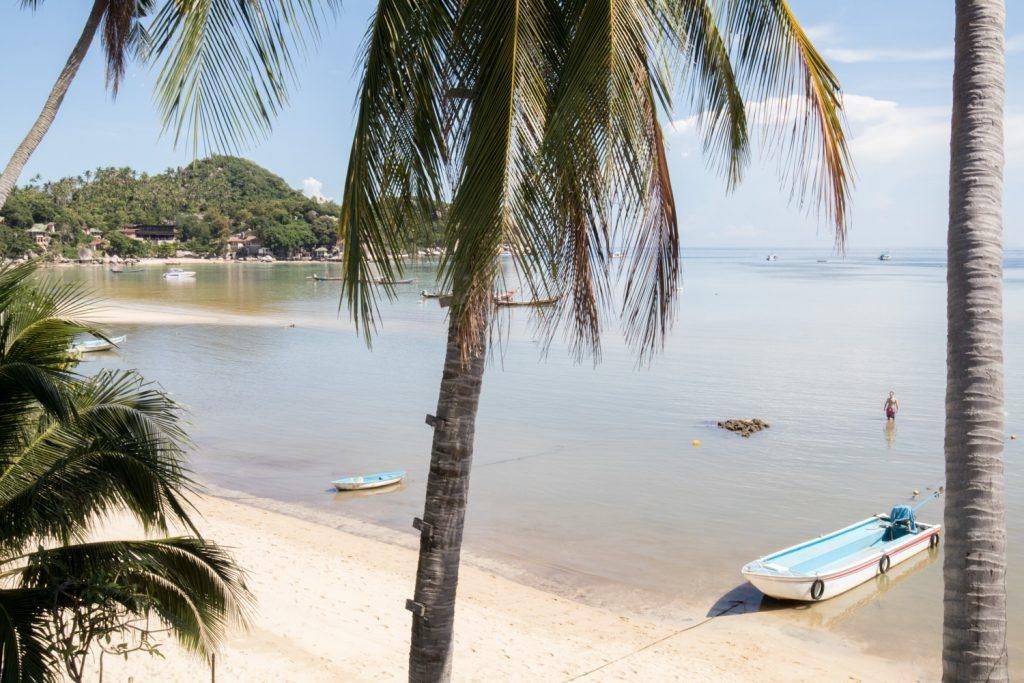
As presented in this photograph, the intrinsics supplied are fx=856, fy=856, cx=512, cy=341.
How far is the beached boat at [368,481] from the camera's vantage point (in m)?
19.2

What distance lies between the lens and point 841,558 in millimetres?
14055

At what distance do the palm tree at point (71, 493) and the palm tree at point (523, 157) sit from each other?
5.32 ft

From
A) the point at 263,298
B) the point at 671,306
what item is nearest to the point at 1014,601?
the point at 671,306

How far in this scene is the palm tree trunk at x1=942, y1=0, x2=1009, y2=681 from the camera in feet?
12.4

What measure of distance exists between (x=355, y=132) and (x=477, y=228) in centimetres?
115

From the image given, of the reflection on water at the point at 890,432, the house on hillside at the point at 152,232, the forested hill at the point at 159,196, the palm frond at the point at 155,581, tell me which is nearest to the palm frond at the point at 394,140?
the palm frond at the point at 155,581

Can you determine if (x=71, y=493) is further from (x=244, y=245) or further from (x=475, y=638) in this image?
(x=244, y=245)

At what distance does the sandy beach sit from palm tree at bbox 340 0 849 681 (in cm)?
458

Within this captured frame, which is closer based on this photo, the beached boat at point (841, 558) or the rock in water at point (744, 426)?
the beached boat at point (841, 558)

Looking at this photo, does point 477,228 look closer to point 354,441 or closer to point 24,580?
point 24,580

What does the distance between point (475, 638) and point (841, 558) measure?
660 centimetres

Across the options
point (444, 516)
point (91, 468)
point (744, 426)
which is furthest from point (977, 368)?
point (744, 426)

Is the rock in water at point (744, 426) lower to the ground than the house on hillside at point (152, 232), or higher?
lower

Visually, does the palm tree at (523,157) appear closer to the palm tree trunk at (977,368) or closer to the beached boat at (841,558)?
the palm tree trunk at (977,368)
